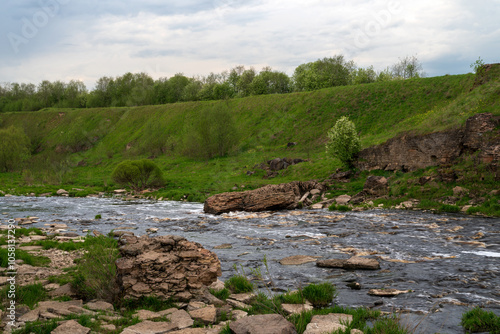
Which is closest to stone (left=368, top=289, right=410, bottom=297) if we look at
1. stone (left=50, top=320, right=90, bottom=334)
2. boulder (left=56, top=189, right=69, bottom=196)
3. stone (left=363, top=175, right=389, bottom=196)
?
stone (left=50, top=320, right=90, bottom=334)

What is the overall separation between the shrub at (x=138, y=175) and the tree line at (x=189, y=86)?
63.6 metres

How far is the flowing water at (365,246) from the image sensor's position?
10114mm

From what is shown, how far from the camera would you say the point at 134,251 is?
10.6 metres

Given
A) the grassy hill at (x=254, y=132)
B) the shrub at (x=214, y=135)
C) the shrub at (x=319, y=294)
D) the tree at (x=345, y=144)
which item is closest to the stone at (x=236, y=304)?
the shrub at (x=319, y=294)

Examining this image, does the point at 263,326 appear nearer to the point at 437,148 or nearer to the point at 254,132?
the point at 437,148

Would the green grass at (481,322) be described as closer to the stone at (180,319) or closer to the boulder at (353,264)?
the boulder at (353,264)

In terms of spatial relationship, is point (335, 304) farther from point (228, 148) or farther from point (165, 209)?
point (228, 148)

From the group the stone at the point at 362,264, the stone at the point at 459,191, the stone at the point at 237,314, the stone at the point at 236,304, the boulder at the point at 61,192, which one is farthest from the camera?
the boulder at the point at 61,192

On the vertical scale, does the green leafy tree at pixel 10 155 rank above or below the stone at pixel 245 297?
above

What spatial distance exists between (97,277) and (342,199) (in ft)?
87.5

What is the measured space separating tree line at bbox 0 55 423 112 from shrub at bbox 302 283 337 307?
9463 centimetres

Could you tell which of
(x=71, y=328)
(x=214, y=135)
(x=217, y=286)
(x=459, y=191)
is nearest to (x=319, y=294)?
(x=217, y=286)

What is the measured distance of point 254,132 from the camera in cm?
8269

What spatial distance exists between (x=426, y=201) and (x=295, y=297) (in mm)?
23634
